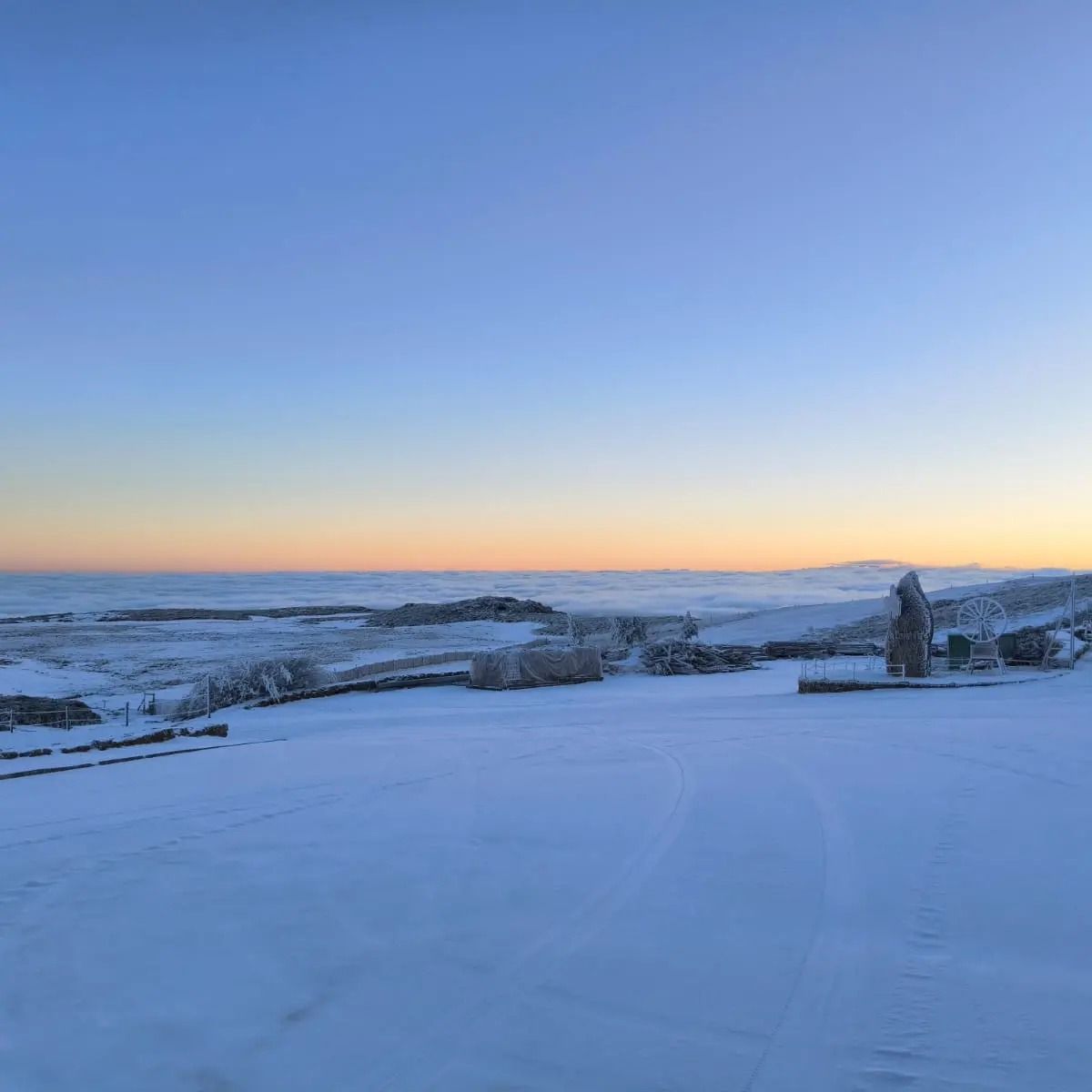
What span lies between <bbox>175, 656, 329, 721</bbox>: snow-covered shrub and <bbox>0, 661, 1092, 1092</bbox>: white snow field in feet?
35.7

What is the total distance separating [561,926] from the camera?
20.5 ft

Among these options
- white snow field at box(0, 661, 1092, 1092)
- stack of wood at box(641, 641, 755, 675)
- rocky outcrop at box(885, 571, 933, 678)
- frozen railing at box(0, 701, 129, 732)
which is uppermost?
rocky outcrop at box(885, 571, 933, 678)

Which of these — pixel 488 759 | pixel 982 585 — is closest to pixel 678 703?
pixel 488 759

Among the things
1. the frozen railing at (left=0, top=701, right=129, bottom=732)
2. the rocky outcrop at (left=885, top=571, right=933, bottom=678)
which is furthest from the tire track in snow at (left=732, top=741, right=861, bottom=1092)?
the frozen railing at (left=0, top=701, right=129, bottom=732)

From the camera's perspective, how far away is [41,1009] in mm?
5219

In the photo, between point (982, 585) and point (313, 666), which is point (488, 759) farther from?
point (982, 585)

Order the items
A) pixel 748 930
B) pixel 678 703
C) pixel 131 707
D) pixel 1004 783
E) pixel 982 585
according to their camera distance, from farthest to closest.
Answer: pixel 982 585, pixel 131 707, pixel 678 703, pixel 1004 783, pixel 748 930

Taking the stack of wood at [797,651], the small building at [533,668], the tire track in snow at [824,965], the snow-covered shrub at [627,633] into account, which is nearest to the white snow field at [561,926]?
the tire track in snow at [824,965]

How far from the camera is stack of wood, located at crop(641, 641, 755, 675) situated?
28094 millimetres

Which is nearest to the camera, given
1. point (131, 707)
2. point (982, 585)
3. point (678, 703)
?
point (678, 703)

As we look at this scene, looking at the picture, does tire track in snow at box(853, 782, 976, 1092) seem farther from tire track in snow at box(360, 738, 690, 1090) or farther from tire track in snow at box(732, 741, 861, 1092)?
tire track in snow at box(360, 738, 690, 1090)

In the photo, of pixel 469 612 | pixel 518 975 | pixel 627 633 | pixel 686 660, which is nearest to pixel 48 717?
pixel 686 660

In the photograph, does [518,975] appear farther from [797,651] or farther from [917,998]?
[797,651]

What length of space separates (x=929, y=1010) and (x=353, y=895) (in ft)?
13.3
